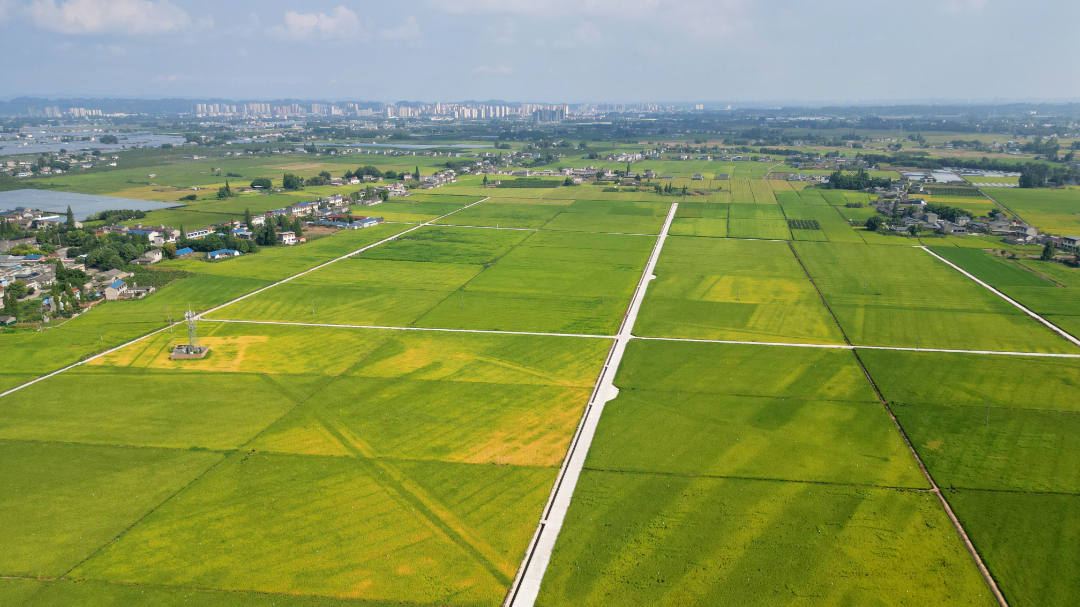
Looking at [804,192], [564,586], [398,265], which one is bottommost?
[564,586]

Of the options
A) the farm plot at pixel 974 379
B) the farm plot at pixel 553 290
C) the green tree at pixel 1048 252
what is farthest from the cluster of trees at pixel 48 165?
the green tree at pixel 1048 252

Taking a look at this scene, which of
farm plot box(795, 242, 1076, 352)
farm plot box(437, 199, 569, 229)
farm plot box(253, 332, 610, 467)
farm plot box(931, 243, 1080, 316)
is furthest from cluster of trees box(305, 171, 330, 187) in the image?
farm plot box(931, 243, 1080, 316)

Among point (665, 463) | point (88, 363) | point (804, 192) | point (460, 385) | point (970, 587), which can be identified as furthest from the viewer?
point (804, 192)

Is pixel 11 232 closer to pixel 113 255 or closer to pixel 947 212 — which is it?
pixel 113 255

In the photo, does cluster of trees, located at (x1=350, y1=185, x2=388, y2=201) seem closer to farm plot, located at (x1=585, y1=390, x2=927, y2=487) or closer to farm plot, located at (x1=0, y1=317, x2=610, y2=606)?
farm plot, located at (x1=0, y1=317, x2=610, y2=606)

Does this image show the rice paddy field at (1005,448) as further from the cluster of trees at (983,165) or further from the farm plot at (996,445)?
the cluster of trees at (983,165)

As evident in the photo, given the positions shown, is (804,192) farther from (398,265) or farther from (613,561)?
(613,561)

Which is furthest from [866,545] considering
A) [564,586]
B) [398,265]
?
[398,265]


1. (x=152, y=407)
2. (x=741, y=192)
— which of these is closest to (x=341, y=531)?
(x=152, y=407)
